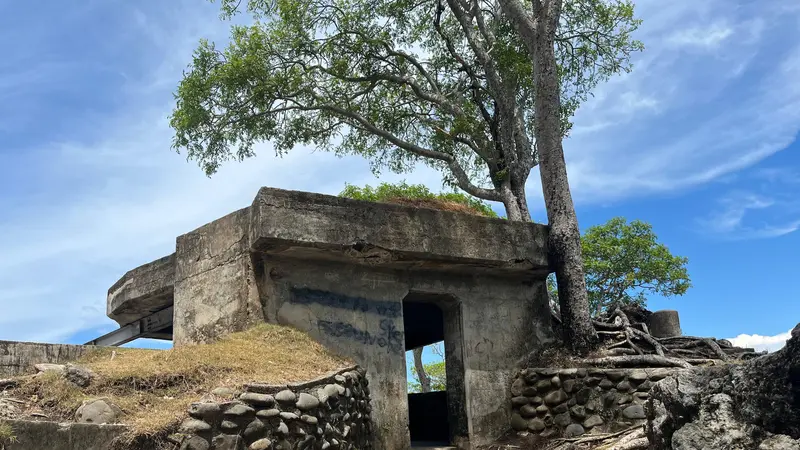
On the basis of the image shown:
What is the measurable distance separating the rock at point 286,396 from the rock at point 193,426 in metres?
0.73

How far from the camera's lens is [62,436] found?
5.41 meters

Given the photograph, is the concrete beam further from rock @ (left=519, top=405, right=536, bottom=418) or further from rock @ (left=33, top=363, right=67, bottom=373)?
rock @ (left=519, top=405, right=536, bottom=418)

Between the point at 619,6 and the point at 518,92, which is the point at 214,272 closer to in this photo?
the point at 518,92

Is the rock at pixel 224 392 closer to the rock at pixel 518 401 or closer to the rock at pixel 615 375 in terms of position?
the rock at pixel 518 401

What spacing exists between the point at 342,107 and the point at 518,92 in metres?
3.83

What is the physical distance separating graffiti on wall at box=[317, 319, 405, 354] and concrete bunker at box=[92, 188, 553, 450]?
0.5 inches

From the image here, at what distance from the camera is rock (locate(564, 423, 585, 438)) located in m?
8.98

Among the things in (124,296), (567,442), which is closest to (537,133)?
(567,442)

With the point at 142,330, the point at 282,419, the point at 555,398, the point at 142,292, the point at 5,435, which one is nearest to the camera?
the point at 5,435

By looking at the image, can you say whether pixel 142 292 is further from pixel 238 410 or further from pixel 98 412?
pixel 238 410

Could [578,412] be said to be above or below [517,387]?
below

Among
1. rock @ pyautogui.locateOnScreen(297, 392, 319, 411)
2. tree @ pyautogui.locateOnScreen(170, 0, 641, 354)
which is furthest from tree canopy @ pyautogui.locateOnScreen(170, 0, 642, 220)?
rock @ pyautogui.locateOnScreen(297, 392, 319, 411)

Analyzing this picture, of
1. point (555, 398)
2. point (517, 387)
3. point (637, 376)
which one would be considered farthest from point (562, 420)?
point (637, 376)

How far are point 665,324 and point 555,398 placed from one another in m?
2.73
